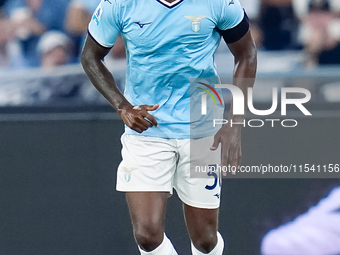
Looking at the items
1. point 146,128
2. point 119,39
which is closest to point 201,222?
point 146,128

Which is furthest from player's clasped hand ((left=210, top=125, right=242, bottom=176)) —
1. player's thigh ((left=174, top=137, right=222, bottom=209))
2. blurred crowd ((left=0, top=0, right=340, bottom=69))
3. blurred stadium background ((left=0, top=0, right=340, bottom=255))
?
blurred crowd ((left=0, top=0, right=340, bottom=69))

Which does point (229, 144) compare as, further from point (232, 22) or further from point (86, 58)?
point (86, 58)

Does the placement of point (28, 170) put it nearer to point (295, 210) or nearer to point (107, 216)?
point (107, 216)

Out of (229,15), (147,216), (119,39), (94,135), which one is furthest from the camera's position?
(119,39)

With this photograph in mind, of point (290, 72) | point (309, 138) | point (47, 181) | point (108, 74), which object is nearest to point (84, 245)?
point (47, 181)

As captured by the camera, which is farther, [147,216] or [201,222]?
[201,222]

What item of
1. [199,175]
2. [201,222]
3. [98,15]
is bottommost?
[201,222]

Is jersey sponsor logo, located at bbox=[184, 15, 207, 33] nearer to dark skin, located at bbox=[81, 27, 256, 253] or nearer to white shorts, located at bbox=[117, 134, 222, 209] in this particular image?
dark skin, located at bbox=[81, 27, 256, 253]

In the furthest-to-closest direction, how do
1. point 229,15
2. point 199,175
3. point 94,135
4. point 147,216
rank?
1. point 94,135
2. point 199,175
3. point 229,15
4. point 147,216

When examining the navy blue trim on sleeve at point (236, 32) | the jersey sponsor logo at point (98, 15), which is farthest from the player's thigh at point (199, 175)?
the jersey sponsor logo at point (98, 15)

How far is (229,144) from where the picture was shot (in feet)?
7.47

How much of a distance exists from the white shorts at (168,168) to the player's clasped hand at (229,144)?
12 cm

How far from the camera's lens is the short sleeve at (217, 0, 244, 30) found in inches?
89.7

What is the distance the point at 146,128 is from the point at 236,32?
64 centimetres
